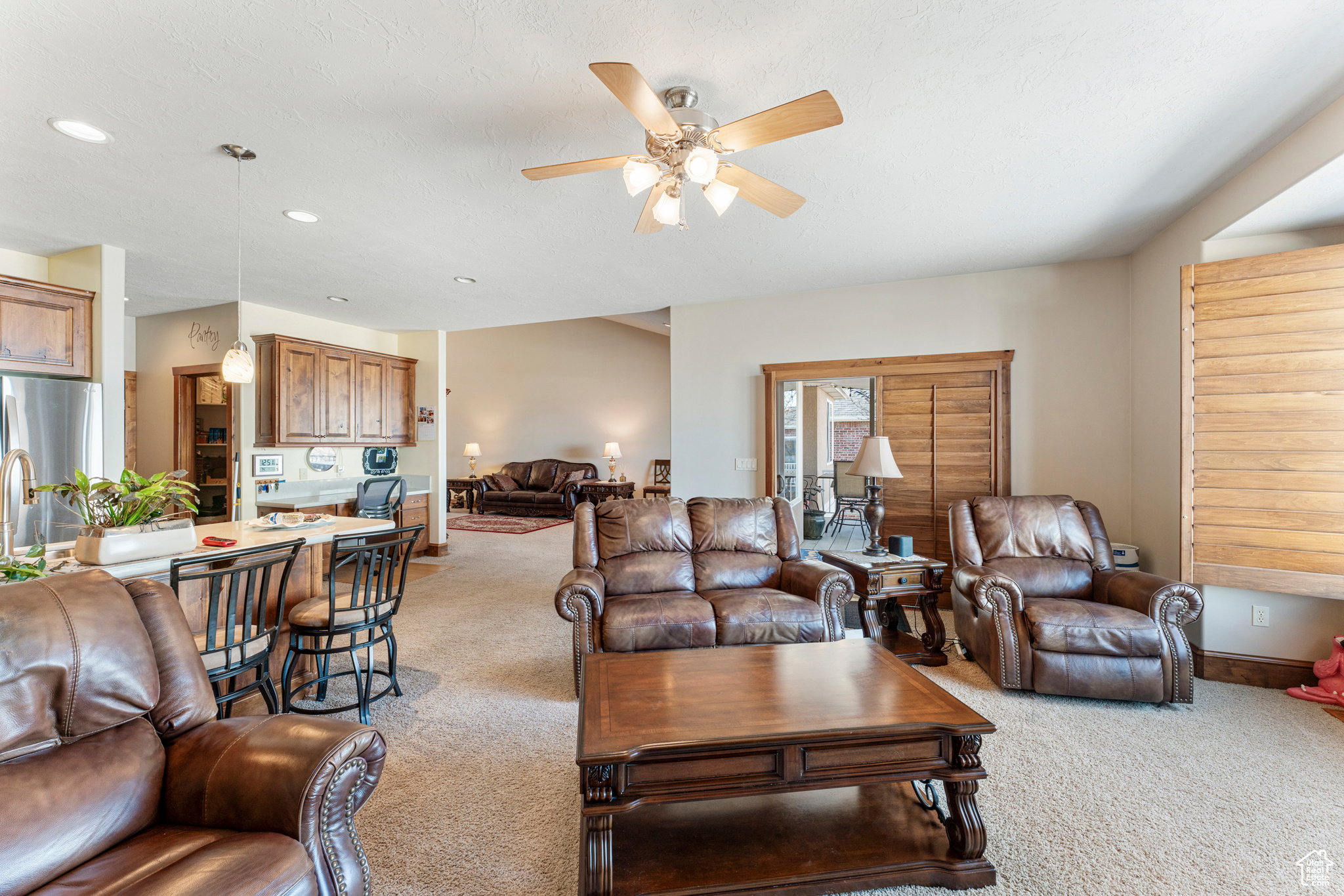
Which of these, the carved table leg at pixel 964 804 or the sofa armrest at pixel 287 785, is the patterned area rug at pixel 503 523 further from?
the carved table leg at pixel 964 804

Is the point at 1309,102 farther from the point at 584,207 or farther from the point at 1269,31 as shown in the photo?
the point at 584,207

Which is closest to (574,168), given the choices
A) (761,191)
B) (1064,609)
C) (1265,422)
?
(761,191)

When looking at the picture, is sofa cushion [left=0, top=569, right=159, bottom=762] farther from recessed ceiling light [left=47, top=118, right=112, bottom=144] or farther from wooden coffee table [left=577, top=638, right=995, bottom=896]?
recessed ceiling light [left=47, top=118, right=112, bottom=144]

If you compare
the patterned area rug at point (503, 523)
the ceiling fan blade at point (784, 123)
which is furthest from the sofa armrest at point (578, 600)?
the patterned area rug at point (503, 523)

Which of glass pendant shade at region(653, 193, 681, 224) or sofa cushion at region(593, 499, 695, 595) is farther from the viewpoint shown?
sofa cushion at region(593, 499, 695, 595)

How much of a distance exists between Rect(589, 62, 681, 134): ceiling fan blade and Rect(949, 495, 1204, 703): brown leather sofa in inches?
105

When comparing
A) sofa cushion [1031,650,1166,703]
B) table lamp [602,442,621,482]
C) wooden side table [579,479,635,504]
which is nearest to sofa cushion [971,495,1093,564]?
sofa cushion [1031,650,1166,703]

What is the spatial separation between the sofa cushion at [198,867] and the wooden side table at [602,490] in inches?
351

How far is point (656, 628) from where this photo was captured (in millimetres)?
2877

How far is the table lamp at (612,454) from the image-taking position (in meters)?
10.7

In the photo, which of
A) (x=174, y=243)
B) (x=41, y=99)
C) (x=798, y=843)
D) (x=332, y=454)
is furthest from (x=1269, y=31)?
(x=332, y=454)

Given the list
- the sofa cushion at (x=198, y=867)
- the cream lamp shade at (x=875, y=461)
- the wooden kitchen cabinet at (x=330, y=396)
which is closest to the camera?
the sofa cushion at (x=198, y=867)

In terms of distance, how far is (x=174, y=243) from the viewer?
3.63 meters

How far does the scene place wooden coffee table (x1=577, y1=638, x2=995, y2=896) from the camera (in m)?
1.54
